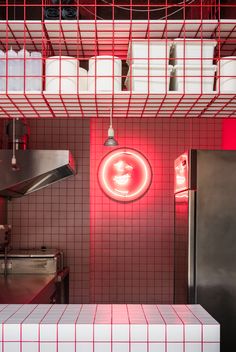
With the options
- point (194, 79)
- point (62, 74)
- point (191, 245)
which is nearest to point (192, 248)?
point (191, 245)

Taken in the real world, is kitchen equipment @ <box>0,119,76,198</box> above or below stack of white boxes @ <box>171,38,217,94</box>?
below

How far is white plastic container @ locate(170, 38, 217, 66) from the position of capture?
2414mm

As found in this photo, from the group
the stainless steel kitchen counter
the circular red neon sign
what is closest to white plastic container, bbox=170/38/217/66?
the stainless steel kitchen counter

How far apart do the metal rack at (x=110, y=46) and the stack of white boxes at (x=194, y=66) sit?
1.4 inches

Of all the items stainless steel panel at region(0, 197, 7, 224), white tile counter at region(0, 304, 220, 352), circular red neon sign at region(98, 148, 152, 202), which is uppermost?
circular red neon sign at region(98, 148, 152, 202)

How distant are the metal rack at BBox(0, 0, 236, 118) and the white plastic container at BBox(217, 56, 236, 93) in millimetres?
30

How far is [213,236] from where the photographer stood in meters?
3.45

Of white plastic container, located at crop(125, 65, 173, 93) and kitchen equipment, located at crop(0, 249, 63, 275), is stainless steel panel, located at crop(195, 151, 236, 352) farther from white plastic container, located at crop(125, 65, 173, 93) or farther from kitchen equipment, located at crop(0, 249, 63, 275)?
kitchen equipment, located at crop(0, 249, 63, 275)

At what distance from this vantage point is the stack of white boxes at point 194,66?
94.7 inches

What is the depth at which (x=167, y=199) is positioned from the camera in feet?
19.8

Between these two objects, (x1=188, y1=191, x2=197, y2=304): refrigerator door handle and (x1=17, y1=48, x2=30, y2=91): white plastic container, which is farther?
(x1=188, y1=191, x2=197, y2=304): refrigerator door handle

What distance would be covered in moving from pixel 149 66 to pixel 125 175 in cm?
362

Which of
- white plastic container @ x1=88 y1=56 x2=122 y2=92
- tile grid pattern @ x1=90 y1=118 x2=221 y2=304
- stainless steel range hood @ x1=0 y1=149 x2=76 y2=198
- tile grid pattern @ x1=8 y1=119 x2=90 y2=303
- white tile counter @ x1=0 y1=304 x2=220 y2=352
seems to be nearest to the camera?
white tile counter @ x1=0 y1=304 x2=220 y2=352

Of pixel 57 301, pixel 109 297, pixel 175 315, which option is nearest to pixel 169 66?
pixel 175 315
